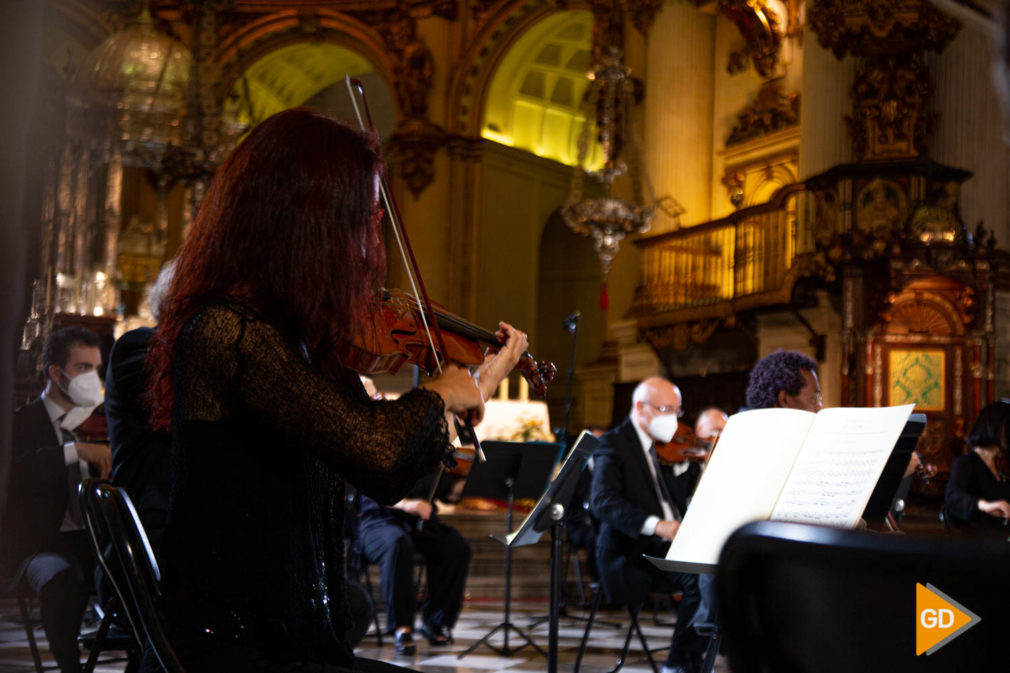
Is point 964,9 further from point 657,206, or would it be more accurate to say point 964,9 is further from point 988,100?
point 657,206

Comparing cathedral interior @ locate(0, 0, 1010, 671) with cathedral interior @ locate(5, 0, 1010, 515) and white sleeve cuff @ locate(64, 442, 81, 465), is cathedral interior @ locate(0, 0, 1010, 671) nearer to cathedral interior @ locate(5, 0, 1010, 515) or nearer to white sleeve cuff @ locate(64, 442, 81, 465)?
cathedral interior @ locate(5, 0, 1010, 515)

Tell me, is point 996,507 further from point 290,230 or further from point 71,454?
point 290,230

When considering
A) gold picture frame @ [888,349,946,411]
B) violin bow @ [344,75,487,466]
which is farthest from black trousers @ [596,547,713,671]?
gold picture frame @ [888,349,946,411]

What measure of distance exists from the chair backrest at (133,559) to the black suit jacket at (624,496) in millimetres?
3145

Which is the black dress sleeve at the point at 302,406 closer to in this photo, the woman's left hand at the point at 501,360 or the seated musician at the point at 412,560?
the woman's left hand at the point at 501,360

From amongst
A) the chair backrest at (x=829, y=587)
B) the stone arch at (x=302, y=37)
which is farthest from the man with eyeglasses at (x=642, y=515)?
the stone arch at (x=302, y=37)

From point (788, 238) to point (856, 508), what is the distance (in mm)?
9481

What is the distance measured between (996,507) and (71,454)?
503 centimetres

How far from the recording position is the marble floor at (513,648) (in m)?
5.70

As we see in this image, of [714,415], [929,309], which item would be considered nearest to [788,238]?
[929,309]

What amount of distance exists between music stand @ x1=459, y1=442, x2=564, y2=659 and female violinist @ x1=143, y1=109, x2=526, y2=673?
418 centimetres

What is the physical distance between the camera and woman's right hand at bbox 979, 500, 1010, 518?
6582mm

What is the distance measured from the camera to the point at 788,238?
38.0 ft

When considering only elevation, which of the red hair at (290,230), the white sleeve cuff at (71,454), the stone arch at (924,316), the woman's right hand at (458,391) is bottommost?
the white sleeve cuff at (71,454)
